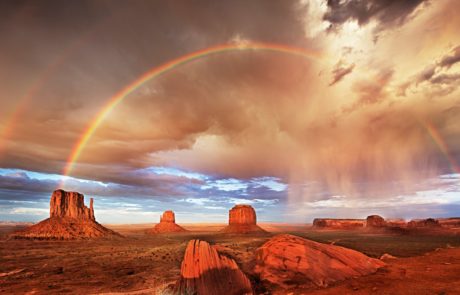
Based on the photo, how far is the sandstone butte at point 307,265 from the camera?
816 inches

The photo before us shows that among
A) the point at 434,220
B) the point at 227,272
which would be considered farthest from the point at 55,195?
the point at 434,220

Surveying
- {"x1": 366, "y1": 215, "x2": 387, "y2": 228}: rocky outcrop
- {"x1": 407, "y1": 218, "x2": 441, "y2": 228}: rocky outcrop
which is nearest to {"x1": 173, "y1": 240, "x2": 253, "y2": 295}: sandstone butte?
{"x1": 407, "y1": 218, "x2": 441, "y2": 228}: rocky outcrop

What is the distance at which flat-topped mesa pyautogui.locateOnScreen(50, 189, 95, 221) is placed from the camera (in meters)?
148

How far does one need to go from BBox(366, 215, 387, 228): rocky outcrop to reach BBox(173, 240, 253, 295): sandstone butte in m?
203

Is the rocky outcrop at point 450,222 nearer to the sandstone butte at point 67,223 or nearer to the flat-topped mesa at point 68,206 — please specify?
the sandstone butte at point 67,223

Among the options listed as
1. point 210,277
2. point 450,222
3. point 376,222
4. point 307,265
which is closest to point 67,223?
point 210,277

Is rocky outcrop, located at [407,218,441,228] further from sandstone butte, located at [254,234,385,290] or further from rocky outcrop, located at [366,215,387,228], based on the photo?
sandstone butte, located at [254,234,385,290]

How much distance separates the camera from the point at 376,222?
193 m

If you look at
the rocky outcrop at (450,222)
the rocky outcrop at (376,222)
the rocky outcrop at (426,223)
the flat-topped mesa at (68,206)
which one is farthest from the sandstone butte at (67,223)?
the rocky outcrop at (450,222)

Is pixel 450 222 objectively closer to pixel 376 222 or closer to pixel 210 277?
pixel 376 222

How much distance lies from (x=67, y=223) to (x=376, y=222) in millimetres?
199225

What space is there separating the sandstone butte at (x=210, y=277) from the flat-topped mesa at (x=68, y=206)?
510ft

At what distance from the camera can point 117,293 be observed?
26672mm

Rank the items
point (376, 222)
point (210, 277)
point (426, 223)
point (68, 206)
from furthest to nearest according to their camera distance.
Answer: point (376, 222) < point (426, 223) < point (68, 206) < point (210, 277)
